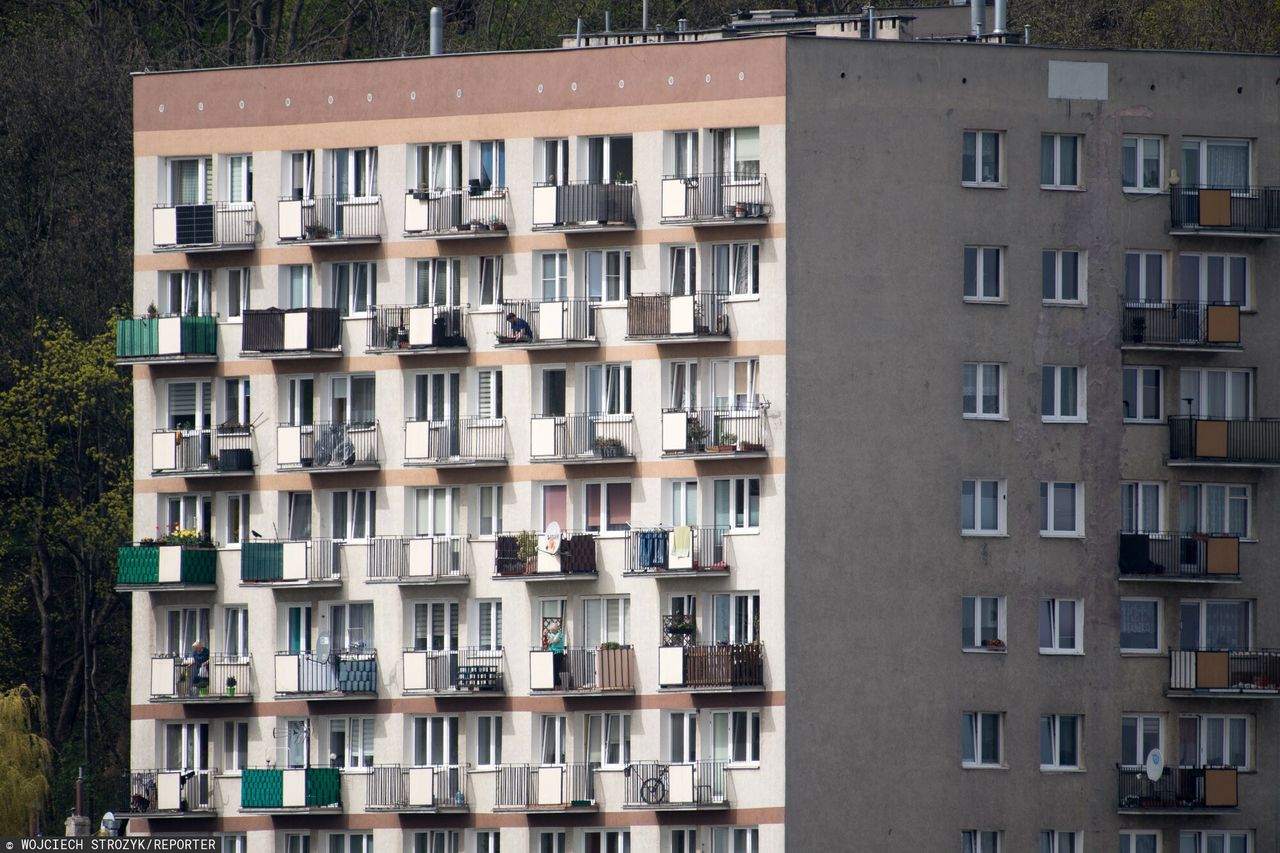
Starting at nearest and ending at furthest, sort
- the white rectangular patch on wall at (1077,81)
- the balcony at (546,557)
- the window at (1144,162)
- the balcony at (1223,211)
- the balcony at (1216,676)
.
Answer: the balcony at (1216,676), the balcony at (546,557), the white rectangular patch on wall at (1077,81), the balcony at (1223,211), the window at (1144,162)

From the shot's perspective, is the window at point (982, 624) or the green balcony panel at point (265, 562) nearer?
the window at point (982, 624)

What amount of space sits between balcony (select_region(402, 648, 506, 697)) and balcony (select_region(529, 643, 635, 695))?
4.03 ft

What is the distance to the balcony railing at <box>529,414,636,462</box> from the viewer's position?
3575 inches

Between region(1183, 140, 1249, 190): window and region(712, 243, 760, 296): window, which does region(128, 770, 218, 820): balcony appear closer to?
region(712, 243, 760, 296): window

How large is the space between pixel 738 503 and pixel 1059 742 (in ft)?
37.5

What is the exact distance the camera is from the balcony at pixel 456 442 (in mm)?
92000

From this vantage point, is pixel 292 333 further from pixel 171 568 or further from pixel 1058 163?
pixel 1058 163

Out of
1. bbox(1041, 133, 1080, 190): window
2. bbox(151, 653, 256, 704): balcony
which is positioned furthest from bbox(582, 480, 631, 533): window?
bbox(1041, 133, 1080, 190): window

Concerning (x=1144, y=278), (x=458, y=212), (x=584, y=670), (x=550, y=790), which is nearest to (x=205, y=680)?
(x=550, y=790)

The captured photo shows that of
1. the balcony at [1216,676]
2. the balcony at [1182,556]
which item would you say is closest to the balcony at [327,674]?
the balcony at [1182,556]

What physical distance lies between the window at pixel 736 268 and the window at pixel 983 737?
13729 millimetres

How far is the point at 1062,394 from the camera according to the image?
300 ft

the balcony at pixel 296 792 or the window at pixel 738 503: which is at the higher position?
the window at pixel 738 503

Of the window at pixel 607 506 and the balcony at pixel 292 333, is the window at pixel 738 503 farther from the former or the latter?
the balcony at pixel 292 333
